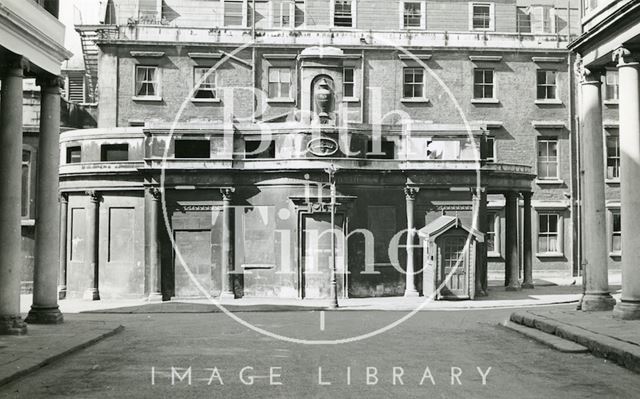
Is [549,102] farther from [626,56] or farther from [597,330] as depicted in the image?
[597,330]

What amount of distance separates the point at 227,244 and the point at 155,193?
11.4 ft

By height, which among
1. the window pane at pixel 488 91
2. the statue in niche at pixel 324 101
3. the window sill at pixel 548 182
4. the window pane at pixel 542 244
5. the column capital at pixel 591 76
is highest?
the window pane at pixel 488 91

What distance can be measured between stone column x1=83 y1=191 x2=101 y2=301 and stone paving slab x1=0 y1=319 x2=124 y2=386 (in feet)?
38.4

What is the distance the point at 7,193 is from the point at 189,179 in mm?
14608

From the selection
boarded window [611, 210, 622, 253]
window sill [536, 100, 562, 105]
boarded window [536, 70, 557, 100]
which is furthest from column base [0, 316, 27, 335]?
boarded window [536, 70, 557, 100]

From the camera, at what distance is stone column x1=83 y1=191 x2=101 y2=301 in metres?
31.7

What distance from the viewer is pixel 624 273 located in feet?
58.8

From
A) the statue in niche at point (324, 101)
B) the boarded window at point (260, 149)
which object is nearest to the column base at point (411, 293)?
the statue in niche at point (324, 101)

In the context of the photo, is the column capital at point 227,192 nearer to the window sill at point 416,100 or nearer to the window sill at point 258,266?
the window sill at point 258,266

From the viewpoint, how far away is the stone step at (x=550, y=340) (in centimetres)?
1411

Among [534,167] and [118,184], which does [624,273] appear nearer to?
[118,184]

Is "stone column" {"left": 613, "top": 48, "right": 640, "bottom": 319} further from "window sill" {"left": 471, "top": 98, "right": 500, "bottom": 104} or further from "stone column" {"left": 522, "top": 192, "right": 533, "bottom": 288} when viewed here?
"window sill" {"left": 471, "top": 98, "right": 500, "bottom": 104}

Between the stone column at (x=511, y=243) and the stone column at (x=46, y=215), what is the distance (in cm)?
2170

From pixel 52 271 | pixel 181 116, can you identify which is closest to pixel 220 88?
pixel 181 116
